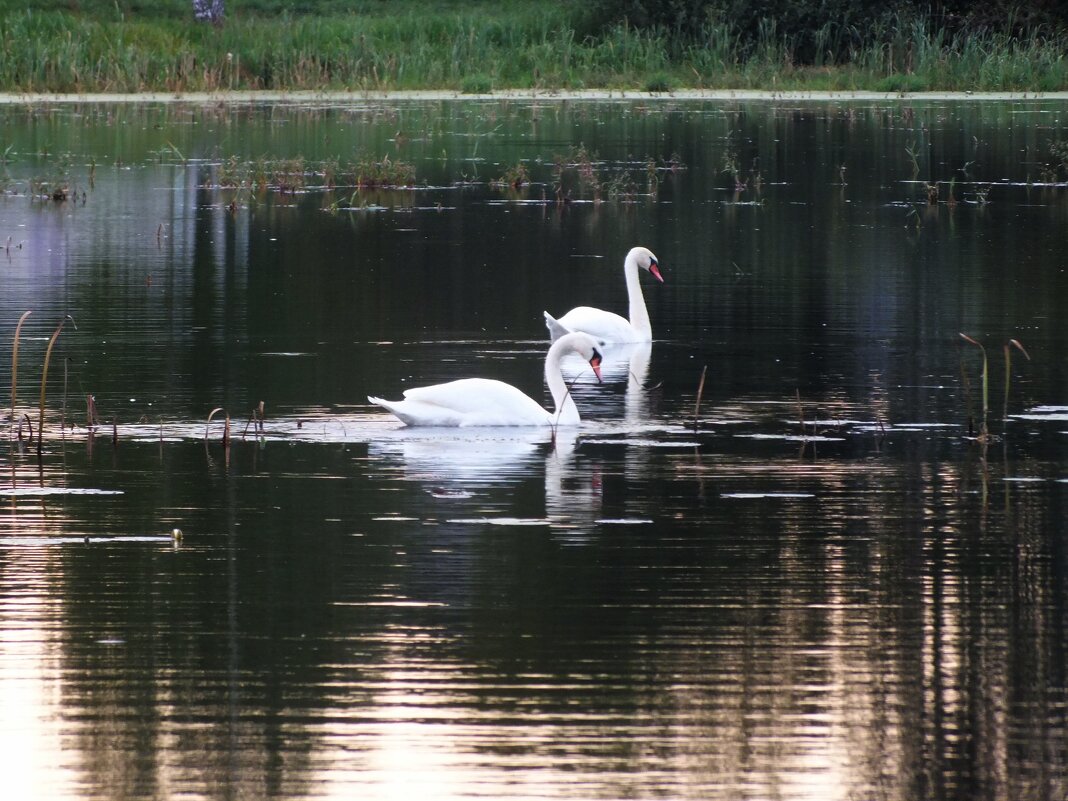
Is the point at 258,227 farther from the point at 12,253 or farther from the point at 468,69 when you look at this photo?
the point at 468,69

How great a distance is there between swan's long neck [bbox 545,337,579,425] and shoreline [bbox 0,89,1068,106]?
29.6 m

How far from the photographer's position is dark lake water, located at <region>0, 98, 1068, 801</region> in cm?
690

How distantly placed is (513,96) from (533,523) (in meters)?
35.4

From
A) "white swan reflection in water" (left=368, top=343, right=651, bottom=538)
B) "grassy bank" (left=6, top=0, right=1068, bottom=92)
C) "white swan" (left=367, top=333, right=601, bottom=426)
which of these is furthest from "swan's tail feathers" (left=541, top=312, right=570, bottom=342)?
"grassy bank" (left=6, top=0, right=1068, bottom=92)

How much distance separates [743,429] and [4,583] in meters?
5.16

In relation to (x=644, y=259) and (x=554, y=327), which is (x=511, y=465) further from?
(x=644, y=259)

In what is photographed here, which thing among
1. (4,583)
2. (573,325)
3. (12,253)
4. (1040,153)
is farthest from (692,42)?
(4,583)

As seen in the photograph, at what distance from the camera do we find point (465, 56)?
47.0 meters

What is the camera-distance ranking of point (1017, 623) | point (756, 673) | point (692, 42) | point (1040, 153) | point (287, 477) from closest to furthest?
point (756, 673), point (1017, 623), point (287, 477), point (1040, 153), point (692, 42)

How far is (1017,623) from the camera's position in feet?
27.3

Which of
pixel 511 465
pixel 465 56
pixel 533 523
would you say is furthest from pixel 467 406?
pixel 465 56

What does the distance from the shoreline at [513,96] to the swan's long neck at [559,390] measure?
97.1 ft

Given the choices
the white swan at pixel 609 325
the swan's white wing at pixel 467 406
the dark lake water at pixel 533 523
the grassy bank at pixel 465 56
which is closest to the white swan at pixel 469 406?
the swan's white wing at pixel 467 406

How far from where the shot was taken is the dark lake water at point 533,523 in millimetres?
6902
